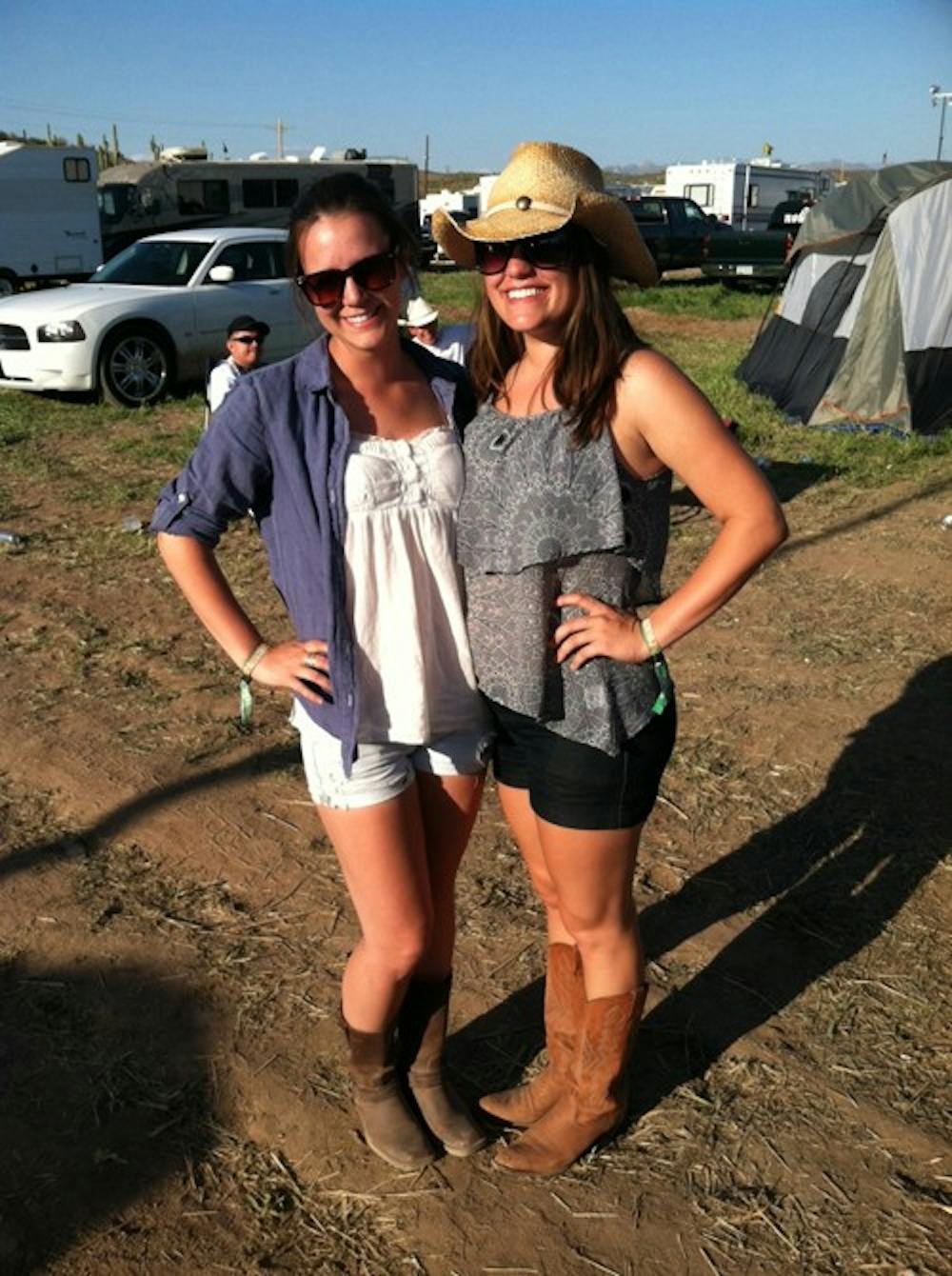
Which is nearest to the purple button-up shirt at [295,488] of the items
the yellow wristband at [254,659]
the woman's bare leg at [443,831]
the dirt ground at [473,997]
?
the yellow wristband at [254,659]

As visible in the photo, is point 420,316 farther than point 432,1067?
Yes

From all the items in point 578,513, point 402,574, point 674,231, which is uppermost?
point 578,513

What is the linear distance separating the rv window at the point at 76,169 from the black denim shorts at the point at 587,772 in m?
19.4

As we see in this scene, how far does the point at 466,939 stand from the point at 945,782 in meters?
1.85

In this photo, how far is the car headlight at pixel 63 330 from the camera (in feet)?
35.1

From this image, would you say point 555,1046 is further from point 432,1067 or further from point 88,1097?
point 88,1097

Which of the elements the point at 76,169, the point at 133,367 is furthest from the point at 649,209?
the point at 133,367

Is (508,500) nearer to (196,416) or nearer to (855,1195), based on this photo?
(855,1195)

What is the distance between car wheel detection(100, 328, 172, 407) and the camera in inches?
433

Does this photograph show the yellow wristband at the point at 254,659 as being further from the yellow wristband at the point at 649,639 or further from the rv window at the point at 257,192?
the rv window at the point at 257,192

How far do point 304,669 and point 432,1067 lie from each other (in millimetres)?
939

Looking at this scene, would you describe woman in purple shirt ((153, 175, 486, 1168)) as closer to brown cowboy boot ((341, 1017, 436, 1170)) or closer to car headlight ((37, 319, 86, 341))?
brown cowboy boot ((341, 1017, 436, 1170))

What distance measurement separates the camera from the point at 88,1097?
8.63 feet

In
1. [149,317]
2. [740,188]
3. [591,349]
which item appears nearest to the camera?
[591,349]
